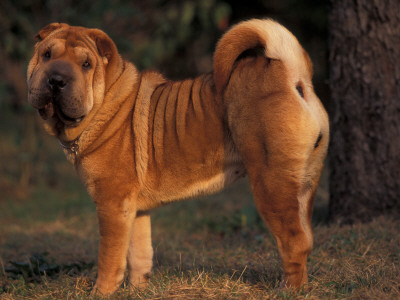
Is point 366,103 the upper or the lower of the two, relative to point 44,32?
lower

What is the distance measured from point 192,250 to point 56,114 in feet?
6.66

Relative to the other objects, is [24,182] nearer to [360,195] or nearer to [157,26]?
[157,26]

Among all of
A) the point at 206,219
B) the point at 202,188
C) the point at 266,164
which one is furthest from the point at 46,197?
the point at 266,164

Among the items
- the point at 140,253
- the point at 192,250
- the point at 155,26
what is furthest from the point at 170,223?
the point at 155,26

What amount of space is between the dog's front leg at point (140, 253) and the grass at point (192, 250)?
0.12m

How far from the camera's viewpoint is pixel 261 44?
3.32m

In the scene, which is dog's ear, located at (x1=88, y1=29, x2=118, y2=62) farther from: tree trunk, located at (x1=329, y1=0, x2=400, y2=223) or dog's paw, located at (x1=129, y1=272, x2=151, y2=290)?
tree trunk, located at (x1=329, y1=0, x2=400, y2=223)

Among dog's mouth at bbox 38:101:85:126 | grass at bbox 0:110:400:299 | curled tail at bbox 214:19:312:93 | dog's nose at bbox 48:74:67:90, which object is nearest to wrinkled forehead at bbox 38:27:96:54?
dog's nose at bbox 48:74:67:90

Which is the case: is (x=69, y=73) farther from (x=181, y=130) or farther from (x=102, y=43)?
(x=181, y=130)

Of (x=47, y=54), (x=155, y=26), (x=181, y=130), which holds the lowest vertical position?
(x=155, y=26)

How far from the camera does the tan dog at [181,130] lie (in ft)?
10.1

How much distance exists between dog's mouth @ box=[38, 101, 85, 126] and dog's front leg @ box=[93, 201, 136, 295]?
0.61m

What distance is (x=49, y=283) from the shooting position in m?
3.75

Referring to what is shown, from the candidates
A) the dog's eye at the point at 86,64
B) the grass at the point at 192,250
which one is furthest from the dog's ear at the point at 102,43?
the grass at the point at 192,250
